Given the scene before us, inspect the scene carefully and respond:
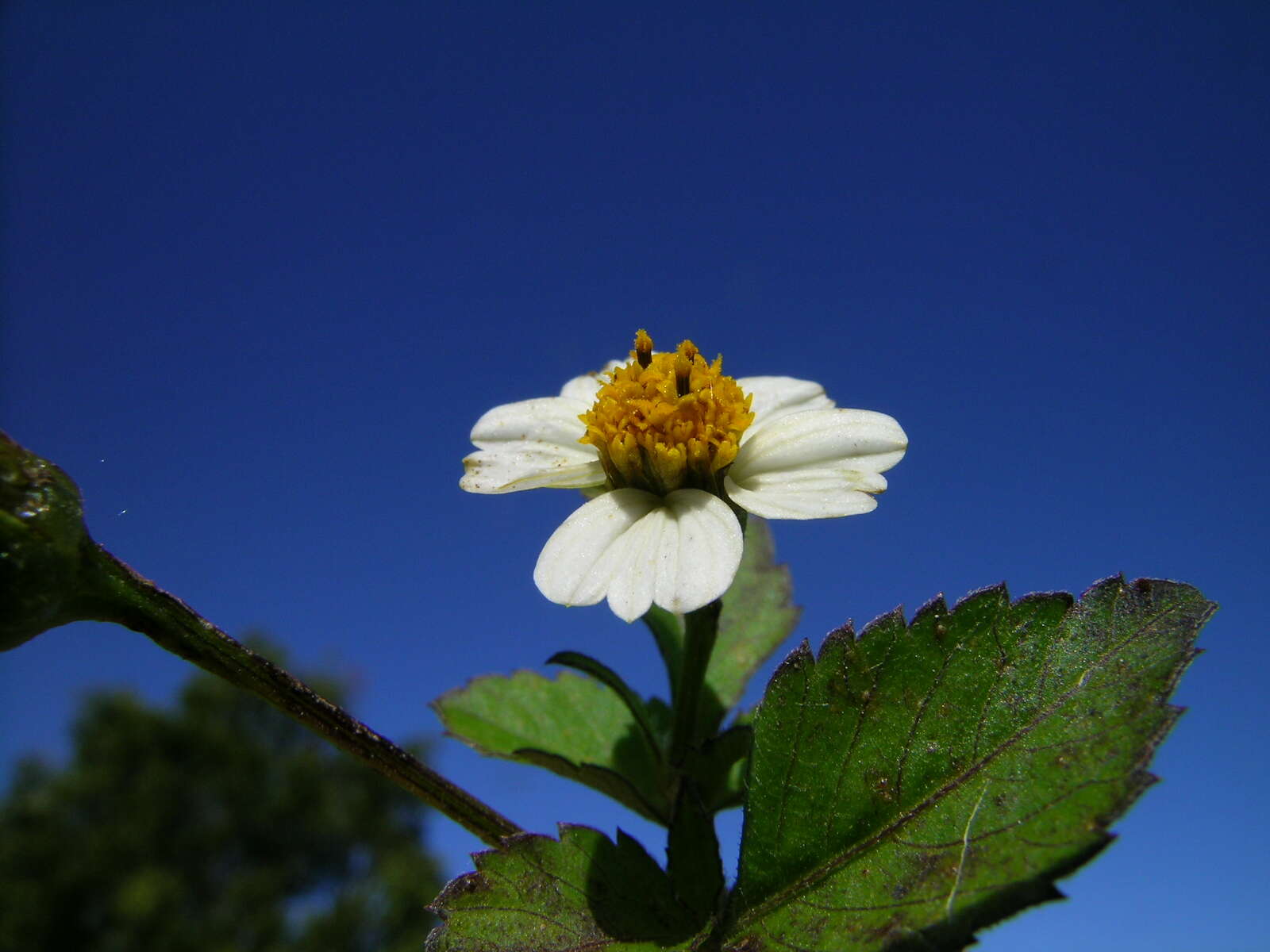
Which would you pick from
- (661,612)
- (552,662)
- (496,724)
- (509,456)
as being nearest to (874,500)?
(661,612)

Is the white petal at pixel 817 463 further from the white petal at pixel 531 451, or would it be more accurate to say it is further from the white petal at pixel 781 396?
the white petal at pixel 531 451

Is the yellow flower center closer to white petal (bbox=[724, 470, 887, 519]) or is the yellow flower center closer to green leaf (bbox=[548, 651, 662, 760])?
white petal (bbox=[724, 470, 887, 519])

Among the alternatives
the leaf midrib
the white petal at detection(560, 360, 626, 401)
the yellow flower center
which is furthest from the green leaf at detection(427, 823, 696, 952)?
the white petal at detection(560, 360, 626, 401)

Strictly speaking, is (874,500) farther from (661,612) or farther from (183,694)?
(183,694)

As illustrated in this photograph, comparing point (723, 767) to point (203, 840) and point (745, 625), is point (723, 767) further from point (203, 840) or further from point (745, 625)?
point (203, 840)

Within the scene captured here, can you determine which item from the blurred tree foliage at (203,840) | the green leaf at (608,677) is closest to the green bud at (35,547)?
the green leaf at (608,677)

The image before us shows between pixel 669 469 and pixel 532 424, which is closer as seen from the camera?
pixel 669 469

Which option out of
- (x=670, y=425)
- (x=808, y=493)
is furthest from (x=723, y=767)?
(x=670, y=425)
